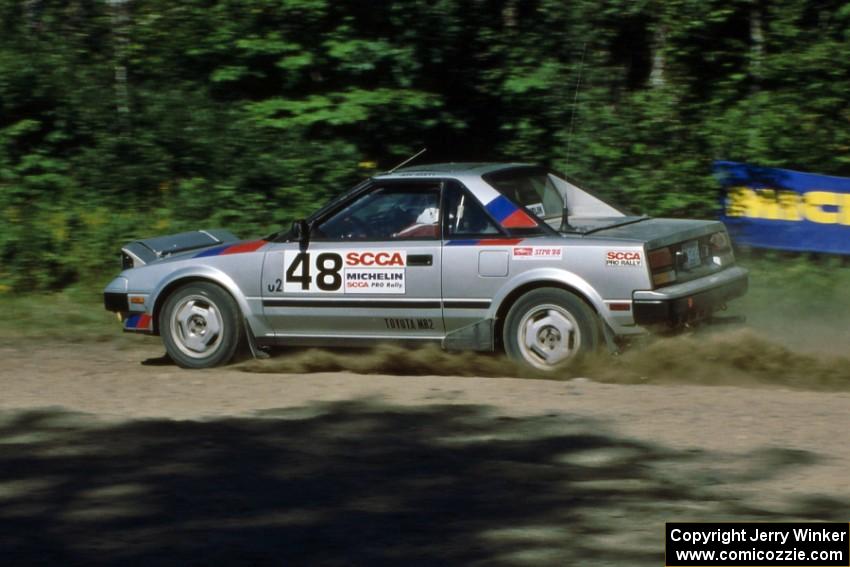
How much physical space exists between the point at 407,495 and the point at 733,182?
817cm

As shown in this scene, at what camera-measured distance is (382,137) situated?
15383 mm

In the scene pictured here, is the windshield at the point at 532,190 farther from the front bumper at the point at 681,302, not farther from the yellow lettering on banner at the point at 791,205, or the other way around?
the yellow lettering on banner at the point at 791,205

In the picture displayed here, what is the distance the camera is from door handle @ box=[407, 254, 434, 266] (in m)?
9.12

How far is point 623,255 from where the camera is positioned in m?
8.57

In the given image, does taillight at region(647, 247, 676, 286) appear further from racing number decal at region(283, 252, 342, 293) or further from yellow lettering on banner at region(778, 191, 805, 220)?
yellow lettering on banner at region(778, 191, 805, 220)

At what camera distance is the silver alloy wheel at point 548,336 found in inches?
346

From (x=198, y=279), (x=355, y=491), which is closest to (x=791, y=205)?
(x=198, y=279)

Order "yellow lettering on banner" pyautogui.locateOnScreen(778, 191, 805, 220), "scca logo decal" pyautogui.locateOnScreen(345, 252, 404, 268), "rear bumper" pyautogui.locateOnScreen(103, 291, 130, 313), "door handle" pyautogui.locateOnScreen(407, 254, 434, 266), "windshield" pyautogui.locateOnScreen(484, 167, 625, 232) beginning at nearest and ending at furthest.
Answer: "door handle" pyautogui.locateOnScreen(407, 254, 434, 266), "scca logo decal" pyautogui.locateOnScreen(345, 252, 404, 268), "windshield" pyautogui.locateOnScreen(484, 167, 625, 232), "rear bumper" pyautogui.locateOnScreen(103, 291, 130, 313), "yellow lettering on banner" pyautogui.locateOnScreen(778, 191, 805, 220)

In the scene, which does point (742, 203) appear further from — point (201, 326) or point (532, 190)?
point (201, 326)

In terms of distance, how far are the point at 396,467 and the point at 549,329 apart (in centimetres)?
254

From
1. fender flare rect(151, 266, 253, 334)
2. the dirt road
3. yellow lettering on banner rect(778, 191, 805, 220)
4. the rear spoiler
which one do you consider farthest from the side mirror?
yellow lettering on banner rect(778, 191, 805, 220)

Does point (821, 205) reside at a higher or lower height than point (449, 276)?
higher

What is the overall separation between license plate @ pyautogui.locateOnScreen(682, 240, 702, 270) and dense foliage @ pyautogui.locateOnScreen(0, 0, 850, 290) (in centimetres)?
446

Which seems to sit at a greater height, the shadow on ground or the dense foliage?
the dense foliage
